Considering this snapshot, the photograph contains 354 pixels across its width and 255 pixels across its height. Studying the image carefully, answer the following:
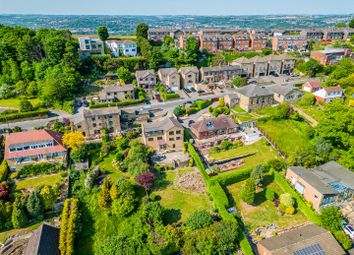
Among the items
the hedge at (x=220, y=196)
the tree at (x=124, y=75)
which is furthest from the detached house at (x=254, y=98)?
the tree at (x=124, y=75)

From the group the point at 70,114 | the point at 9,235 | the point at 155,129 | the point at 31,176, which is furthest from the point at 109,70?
the point at 9,235

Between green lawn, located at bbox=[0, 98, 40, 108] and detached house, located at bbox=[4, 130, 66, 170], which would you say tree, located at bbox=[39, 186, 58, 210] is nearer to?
detached house, located at bbox=[4, 130, 66, 170]

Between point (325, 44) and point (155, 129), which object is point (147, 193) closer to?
point (155, 129)

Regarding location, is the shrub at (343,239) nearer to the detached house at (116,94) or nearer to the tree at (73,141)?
the tree at (73,141)

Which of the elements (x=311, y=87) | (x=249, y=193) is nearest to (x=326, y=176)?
(x=249, y=193)

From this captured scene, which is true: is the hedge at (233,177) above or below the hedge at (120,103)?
below

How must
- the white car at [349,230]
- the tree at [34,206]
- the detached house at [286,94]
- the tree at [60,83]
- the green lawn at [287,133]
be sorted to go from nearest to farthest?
the white car at [349,230] → the tree at [34,206] → the green lawn at [287,133] → the detached house at [286,94] → the tree at [60,83]

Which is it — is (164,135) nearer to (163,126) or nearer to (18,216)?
(163,126)
